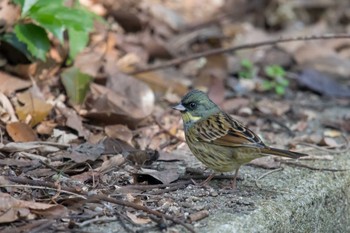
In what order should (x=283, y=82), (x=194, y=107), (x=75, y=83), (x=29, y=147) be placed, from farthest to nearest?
(x=283, y=82) < (x=75, y=83) < (x=194, y=107) < (x=29, y=147)

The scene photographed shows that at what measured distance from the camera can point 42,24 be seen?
5277 mm

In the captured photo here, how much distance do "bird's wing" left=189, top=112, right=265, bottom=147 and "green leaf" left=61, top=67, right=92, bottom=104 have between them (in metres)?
1.24

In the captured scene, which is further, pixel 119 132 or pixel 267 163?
pixel 119 132

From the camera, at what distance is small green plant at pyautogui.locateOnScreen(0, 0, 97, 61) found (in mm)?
5270

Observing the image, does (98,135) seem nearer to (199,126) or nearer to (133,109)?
(133,109)

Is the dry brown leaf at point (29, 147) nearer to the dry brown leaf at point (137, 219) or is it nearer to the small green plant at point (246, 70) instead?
the dry brown leaf at point (137, 219)

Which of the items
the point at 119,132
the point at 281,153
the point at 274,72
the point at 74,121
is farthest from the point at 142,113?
the point at 274,72

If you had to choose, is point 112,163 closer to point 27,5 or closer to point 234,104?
point 27,5

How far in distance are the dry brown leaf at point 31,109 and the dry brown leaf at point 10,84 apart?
0.09 m

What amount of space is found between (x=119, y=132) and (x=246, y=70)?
2378 millimetres

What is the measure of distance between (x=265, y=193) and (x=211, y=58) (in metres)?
2.99

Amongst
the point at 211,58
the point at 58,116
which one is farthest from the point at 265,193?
the point at 211,58

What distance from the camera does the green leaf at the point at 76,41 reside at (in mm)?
5820

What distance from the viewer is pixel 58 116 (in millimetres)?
5492
